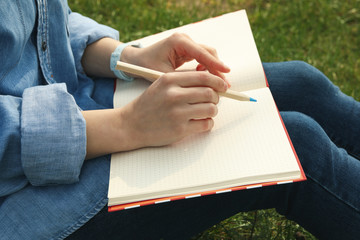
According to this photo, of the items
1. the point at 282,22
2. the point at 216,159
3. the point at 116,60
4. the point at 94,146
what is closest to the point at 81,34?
the point at 116,60

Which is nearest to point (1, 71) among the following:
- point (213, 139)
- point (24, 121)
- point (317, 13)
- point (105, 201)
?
point (24, 121)

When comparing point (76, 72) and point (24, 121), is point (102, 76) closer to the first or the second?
point (76, 72)

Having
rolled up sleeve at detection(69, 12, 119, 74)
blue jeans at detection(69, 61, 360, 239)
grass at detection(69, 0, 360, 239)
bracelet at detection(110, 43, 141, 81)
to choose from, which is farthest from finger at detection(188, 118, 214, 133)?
grass at detection(69, 0, 360, 239)

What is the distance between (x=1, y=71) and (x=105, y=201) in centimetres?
37

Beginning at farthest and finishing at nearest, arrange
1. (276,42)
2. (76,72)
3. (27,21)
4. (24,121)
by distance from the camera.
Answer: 1. (276,42)
2. (76,72)
3. (27,21)
4. (24,121)

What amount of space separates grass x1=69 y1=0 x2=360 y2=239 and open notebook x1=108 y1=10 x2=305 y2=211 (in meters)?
1.15

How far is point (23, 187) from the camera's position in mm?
886

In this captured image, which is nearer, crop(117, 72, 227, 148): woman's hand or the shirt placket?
crop(117, 72, 227, 148): woman's hand

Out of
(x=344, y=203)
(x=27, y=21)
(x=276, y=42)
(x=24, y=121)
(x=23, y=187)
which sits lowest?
(x=276, y=42)

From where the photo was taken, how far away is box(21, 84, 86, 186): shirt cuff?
0.83 m

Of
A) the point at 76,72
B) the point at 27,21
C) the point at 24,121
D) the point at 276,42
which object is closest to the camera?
the point at 24,121

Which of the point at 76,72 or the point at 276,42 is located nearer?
the point at 76,72

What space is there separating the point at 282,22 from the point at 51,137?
5.98 feet

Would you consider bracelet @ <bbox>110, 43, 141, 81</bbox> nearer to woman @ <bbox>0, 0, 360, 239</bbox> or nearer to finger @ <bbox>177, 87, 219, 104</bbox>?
woman @ <bbox>0, 0, 360, 239</bbox>
